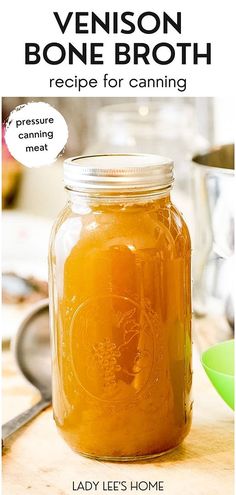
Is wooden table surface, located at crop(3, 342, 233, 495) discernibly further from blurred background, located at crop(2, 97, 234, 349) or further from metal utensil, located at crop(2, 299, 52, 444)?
blurred background, located at crop(2, 97, 234, 349)

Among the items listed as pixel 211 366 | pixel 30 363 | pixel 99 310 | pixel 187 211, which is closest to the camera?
pixel 99 310

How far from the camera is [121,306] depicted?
0.77 metres

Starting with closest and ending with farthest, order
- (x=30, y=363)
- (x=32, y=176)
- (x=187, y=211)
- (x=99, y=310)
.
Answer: (x=99, y=310), (x=30, y=363), (x=187, y=211), (x=32, y=176)

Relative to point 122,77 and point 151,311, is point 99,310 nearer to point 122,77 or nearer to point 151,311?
point 151,311

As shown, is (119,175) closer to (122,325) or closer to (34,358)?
→ (122,325)

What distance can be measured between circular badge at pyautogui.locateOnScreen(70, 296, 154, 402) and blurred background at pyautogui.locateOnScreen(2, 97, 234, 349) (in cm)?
18

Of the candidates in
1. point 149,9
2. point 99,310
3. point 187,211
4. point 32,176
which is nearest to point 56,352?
point 99,310

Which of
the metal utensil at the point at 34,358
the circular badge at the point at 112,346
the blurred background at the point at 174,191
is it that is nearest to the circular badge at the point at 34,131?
the blurred background at the point at 174,191

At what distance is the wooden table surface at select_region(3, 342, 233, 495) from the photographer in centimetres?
79

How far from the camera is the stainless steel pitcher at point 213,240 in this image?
3.11ft

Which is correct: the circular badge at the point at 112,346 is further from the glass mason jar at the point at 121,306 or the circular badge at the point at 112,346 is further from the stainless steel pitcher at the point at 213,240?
the stainless steel pitcher at the point at 213,240

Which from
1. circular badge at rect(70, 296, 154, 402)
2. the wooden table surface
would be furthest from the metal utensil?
circular badge at rect(70, 296, 154, 402)

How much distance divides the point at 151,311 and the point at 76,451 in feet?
0.55

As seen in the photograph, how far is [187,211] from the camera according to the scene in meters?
1.44
